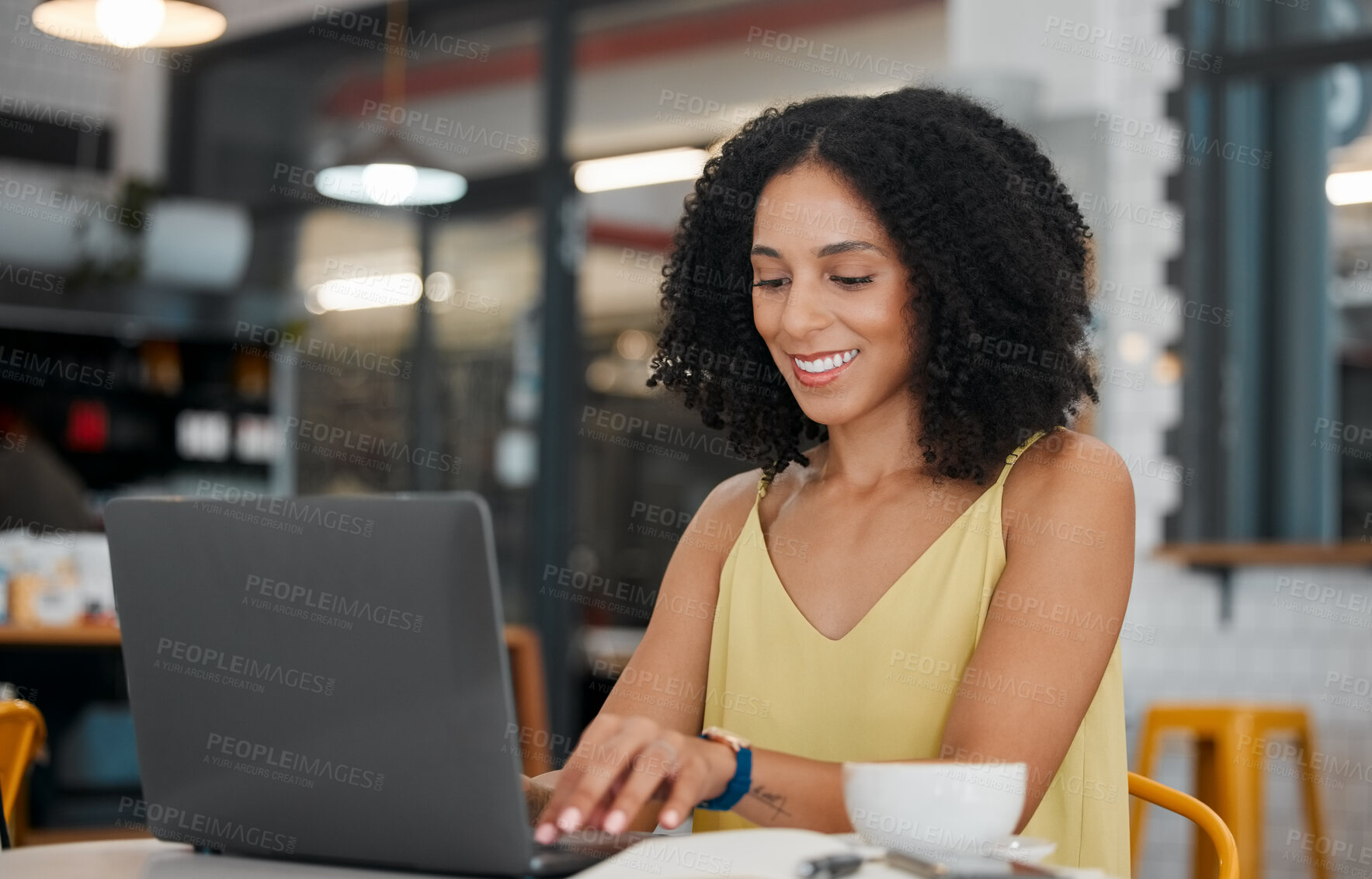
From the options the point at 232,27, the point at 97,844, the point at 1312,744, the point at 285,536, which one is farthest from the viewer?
the point at 232,27

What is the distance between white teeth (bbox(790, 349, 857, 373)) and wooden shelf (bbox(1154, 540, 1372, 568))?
2.65m

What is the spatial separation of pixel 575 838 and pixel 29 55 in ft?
24.2

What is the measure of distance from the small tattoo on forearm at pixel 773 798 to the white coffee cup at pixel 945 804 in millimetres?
222

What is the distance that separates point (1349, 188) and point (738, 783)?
3669 mm

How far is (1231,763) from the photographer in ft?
10.8

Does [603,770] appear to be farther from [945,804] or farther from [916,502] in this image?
[916,502]

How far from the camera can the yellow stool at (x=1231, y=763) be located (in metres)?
3.23

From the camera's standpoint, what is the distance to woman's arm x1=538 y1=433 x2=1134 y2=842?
1047mm

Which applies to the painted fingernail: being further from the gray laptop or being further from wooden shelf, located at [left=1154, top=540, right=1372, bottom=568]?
wooden shelf, located at [left=1154, top=540, right=1372, bottom=568]

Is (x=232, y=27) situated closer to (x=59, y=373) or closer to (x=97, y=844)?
(x=59, y=373)

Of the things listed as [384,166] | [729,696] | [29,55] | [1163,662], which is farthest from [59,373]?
[729,696]

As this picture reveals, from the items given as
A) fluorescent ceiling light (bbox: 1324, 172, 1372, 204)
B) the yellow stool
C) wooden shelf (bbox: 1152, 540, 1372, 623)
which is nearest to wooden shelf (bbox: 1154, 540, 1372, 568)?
wooden shelf (bbox: 1152, 540, 1372, 623)

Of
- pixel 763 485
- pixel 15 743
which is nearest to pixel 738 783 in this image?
pixel 763 485

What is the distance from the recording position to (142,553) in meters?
1.16
